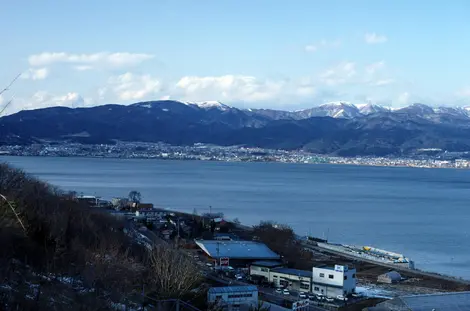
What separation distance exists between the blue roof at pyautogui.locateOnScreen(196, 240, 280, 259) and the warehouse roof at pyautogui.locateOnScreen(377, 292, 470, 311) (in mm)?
2207

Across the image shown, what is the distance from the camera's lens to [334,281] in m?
5.62

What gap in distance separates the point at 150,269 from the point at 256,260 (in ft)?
9.77

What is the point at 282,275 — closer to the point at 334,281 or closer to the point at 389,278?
the point at 334,281

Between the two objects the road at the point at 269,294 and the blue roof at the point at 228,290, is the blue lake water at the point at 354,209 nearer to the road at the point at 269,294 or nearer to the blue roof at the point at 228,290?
the road at the point at 269,294

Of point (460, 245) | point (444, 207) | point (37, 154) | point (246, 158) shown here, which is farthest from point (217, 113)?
point (460, 245)

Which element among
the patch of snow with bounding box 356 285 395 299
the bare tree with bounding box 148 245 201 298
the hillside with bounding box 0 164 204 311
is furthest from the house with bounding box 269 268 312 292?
the bare tree with bounding box 148 245 201 298

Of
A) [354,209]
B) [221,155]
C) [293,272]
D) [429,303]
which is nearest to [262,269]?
[293,272]

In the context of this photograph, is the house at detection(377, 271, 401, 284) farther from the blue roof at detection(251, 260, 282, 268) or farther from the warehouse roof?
the warehouse roof

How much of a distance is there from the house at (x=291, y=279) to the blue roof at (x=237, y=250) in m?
0.83

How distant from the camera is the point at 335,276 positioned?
18.4 feet

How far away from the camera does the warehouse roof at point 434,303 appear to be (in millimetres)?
4605

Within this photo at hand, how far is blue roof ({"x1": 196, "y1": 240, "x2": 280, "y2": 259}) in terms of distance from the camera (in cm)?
690

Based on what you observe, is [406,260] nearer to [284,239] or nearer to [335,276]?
[284,239]

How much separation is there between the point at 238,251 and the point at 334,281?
1.68 metres
